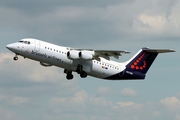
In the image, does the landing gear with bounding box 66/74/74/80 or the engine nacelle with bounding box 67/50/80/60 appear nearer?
the engine nacelle with bounding box 67/50/80/60

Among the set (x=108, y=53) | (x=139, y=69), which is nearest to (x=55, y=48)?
(x=108, y=53)

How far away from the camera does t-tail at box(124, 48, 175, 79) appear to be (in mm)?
76938

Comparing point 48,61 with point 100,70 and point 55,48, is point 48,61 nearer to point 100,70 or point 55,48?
point 55,48

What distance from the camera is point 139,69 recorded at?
3063 inches

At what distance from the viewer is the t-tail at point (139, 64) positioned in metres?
76.3

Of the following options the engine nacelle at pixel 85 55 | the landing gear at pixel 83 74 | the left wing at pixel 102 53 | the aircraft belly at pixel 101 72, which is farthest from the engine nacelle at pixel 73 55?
the aircraft belly at pixel 101 72

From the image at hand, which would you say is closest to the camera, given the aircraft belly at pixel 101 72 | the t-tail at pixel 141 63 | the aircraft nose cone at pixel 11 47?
the aircraft nose cone at pixel 11 47

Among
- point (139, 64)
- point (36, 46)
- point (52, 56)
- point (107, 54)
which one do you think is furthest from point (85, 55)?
point (139, 64)

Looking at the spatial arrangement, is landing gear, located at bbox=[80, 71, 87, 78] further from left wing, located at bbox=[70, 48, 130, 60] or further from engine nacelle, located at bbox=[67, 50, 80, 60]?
engine nacelle, located at bbox=[67, 50, 80, 60]

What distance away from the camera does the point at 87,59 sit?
7200 centimetres

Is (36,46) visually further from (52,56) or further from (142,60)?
(142,60)

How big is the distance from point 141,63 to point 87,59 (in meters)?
9.21

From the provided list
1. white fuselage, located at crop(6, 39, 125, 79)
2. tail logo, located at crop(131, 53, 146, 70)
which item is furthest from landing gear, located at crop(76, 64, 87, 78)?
tail logo, located at crop(131, 53, 146, 70)

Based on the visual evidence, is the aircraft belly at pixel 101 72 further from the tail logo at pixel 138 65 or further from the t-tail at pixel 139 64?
the tail logo at pixel 138 65
